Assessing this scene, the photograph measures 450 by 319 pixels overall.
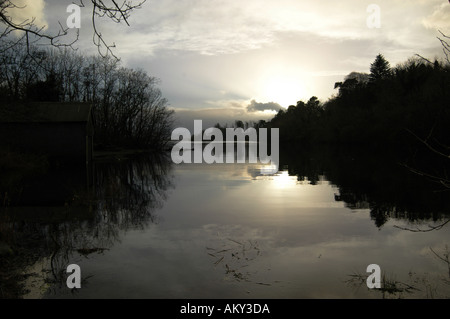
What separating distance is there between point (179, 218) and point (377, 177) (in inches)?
589

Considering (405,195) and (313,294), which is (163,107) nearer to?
(405,195)

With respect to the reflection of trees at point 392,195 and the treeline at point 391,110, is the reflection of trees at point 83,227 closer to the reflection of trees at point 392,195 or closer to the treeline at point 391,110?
the reflection of trees at point 392,195

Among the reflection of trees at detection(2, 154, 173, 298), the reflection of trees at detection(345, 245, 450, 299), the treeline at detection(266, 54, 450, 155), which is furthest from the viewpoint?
the treeline at detection(266, 54, 450, 155)

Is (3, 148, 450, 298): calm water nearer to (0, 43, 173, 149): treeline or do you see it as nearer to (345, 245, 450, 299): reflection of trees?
(345, 245, 450, 299): reflection of trees

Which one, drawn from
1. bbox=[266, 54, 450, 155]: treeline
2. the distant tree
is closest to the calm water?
bbox=[266, 54, 450, 155]: treeline

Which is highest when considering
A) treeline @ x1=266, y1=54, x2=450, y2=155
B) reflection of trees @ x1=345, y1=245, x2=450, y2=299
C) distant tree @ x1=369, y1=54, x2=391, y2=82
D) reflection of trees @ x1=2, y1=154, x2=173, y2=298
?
distant tree @ x1=369, y1=54, x2=391, y2=82

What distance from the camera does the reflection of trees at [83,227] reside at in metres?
8.12

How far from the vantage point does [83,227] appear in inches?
419

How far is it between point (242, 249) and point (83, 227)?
4884mm

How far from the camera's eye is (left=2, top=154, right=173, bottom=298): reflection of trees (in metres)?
8.12

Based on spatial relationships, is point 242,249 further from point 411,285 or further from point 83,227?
point 83,227

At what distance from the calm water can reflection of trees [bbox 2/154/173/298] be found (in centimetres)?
4

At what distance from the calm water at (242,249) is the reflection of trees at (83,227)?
38 mm

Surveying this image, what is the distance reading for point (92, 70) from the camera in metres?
61.5
